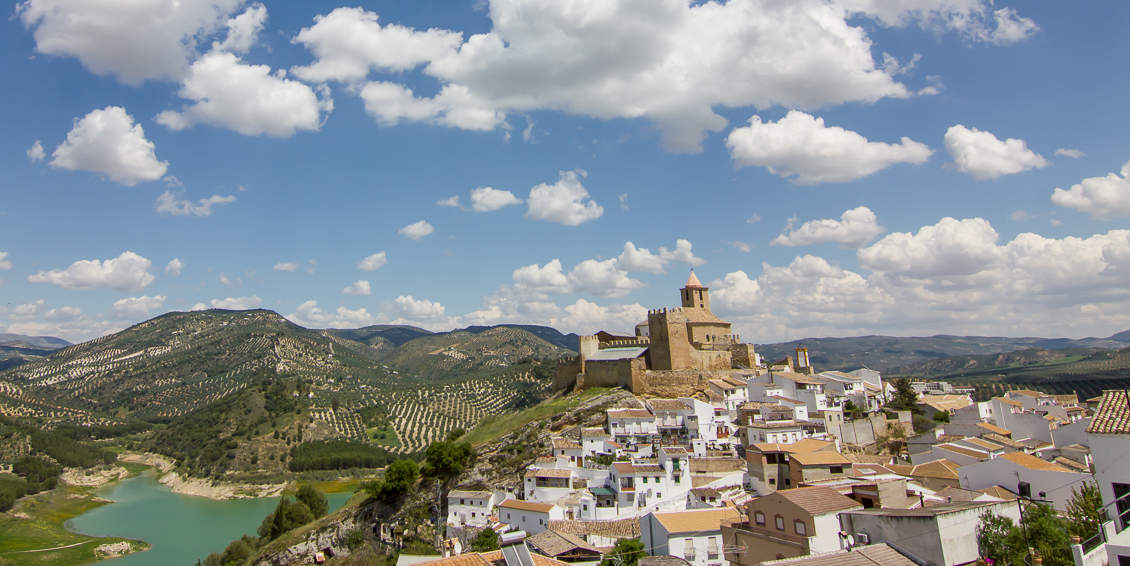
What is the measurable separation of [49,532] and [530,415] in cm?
6378

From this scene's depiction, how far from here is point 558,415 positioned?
40.5 meters

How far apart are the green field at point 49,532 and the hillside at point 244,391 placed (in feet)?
46.4

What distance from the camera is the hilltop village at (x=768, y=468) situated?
13.2m

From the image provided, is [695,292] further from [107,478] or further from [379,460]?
[107,478]

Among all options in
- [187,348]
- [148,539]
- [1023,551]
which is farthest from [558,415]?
[187,348]

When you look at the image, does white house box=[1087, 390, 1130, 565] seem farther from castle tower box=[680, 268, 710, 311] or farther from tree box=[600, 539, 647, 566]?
castle tower box=[680, 268, 710, 311]

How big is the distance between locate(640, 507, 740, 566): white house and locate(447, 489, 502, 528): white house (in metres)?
13.2

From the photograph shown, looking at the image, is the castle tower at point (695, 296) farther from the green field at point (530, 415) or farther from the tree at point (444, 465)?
the tree at point (444, 465)

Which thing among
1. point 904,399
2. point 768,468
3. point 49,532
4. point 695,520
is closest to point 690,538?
point 695,520

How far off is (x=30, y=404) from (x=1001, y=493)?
6224 inches

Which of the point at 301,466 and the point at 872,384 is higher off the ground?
the point at 872,384

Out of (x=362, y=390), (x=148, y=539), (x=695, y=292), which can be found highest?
(x=695, y=292)

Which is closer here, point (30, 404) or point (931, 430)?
point (931, 430)

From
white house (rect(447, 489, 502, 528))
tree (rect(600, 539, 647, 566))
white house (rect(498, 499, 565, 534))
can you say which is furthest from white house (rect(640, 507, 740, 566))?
white house (rect(447, 489, 502, 528))
